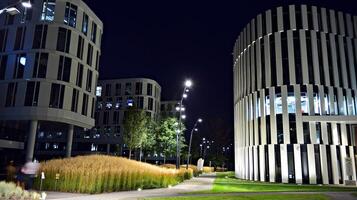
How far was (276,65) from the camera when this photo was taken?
122 feet

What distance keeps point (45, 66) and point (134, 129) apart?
13.6 meters

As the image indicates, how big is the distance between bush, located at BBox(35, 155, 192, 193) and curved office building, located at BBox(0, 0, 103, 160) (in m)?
18.8

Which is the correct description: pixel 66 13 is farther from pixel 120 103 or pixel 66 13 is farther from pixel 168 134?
pixel 120 103

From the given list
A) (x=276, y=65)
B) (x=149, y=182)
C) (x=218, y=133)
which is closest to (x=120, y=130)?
(x=218, y=133)

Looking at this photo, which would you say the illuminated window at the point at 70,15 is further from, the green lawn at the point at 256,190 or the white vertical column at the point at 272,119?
the green lawn at the point at 256,190

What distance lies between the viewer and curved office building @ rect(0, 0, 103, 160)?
36.2 meters

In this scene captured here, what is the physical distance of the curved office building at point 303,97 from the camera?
3362 centimetres

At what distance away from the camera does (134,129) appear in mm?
41281

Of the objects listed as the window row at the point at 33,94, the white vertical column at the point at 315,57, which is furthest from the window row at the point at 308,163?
the window row at the point at 33,94

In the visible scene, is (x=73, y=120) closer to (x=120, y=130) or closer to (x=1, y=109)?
(x=1, y=109)

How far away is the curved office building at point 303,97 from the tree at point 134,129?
14.4 meters

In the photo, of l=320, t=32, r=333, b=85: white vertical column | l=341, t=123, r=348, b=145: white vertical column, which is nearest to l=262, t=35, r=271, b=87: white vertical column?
l=320, t=32, r=333, b=85: white vertical column

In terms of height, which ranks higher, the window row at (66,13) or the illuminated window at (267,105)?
the window row at (66,13)

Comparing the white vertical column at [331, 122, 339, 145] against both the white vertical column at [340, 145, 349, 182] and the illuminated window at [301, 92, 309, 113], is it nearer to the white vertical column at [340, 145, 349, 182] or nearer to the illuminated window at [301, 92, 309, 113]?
the white vertical column at [340, 145, 349, 182]
